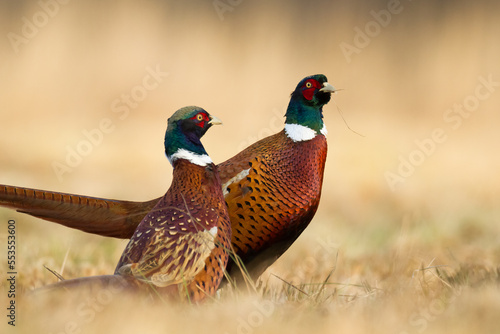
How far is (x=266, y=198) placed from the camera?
4.27 metres

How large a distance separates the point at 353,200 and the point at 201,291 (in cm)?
468

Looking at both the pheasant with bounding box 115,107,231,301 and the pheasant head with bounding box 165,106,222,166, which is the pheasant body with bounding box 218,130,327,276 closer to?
the pheasant with bounding box 115,107,231,301

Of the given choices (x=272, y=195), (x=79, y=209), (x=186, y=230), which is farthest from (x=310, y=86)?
(x=79, y=209)

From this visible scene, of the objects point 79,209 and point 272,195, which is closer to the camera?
point 79,209

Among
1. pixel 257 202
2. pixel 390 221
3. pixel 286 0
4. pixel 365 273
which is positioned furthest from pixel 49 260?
pixel 286 0

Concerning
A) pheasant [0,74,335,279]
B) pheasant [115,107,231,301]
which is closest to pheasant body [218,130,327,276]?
pheasant [0,74,335,279]

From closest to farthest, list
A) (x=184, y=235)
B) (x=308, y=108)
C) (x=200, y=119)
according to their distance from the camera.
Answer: (x=184, y=235) → (x=200, y=119) → (x=308, y=108)

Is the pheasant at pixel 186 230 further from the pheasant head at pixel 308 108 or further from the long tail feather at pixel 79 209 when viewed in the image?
the pheasant head at pixel 308 108

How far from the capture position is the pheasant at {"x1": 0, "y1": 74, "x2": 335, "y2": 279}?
4227 millimetres

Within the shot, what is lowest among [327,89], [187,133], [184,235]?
[184,235]

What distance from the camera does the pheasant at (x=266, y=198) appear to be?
423 cm

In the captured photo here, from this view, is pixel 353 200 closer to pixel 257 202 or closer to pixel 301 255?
pixel 301 255
